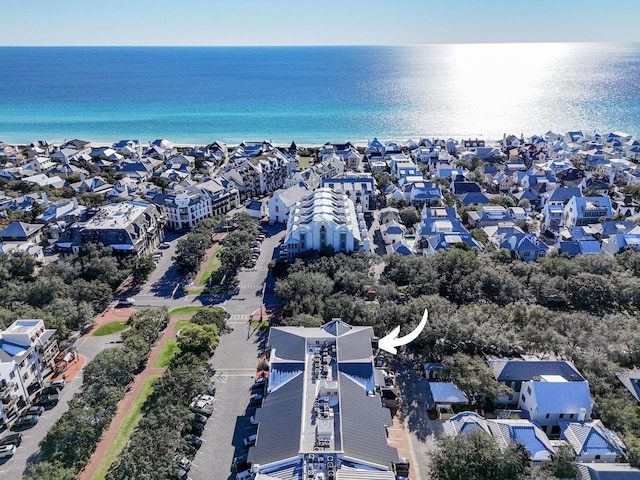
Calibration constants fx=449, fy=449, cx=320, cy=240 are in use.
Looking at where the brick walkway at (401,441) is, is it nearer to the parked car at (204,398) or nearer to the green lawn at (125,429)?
the parked car at (204,398)

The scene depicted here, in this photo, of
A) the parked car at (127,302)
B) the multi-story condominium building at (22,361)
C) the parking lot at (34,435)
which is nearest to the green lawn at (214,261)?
the parked car at (127,302)

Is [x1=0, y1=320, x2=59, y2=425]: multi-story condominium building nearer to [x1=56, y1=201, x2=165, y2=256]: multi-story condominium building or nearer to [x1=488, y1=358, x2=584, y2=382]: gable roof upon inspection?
[x1=56, y1=201, x2=165, y2=256]: multi-story condominium building

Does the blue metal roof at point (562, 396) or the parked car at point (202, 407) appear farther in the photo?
the parked car at point (202, 407)

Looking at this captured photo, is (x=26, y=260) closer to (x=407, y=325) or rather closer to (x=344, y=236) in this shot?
(x=344, y=236)

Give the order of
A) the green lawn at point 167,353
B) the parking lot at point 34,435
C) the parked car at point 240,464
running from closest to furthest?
the parked car at point 240,464
the parking lot at point 34,435
the green lawn at point 167,353

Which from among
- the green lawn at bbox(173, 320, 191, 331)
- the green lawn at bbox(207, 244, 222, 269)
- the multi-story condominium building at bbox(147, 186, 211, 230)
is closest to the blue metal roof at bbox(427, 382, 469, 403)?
the green lawn at bbox(173, 320, 191, 331)

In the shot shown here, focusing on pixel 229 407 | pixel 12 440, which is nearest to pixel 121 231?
pixel 12 440

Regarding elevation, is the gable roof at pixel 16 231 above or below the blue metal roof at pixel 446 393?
above

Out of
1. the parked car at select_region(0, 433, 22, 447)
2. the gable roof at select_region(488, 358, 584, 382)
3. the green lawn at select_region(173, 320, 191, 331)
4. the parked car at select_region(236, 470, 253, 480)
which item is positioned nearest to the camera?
the parked car at select_region(236, 470, 253, 480)

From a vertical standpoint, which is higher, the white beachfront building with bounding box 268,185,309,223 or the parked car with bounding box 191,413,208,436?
the white beachfront building with bounding box 268,185,309,223
